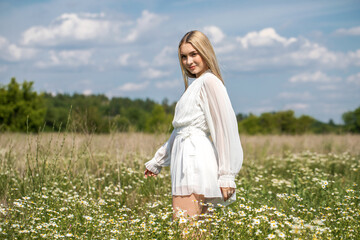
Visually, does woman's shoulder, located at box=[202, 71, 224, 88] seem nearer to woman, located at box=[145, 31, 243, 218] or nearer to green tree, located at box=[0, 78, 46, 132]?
woman, located at box=[145, 31, 243, 218]

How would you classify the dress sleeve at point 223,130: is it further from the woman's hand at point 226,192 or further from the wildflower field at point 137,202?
the wildflower field at point 137,202

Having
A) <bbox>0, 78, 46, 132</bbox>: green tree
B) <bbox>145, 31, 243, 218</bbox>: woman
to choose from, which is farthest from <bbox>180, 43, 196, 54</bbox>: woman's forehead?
<bbox>0, 78, 46, 132</bbox>: green tree

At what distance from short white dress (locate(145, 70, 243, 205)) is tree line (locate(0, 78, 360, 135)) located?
86.0 inches

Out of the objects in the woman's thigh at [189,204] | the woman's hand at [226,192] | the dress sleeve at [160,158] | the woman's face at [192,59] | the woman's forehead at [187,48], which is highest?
the woman's forehead at [187,48]

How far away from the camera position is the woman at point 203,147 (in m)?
3.03

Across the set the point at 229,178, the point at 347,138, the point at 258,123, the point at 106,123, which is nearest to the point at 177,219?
the point at 229,178

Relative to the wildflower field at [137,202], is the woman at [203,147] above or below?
above

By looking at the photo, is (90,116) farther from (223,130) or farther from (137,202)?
(223,130)

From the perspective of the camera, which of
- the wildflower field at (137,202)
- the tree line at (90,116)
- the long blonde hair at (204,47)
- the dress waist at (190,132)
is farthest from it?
the tree line at (90,116)

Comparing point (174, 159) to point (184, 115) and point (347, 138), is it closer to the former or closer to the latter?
point (184, 115)

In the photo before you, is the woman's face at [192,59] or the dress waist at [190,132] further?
the woman's face at [192,59]

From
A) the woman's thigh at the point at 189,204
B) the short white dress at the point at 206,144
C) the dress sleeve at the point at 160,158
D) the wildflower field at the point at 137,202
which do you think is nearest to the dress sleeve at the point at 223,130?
the short white dress at the point at 206,144

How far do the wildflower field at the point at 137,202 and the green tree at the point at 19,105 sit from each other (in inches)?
845

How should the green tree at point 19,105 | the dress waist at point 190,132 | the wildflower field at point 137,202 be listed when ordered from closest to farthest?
the wildflower field at point 137,202 < the dress waist at point 190,132 < the green tree at point 19,105
